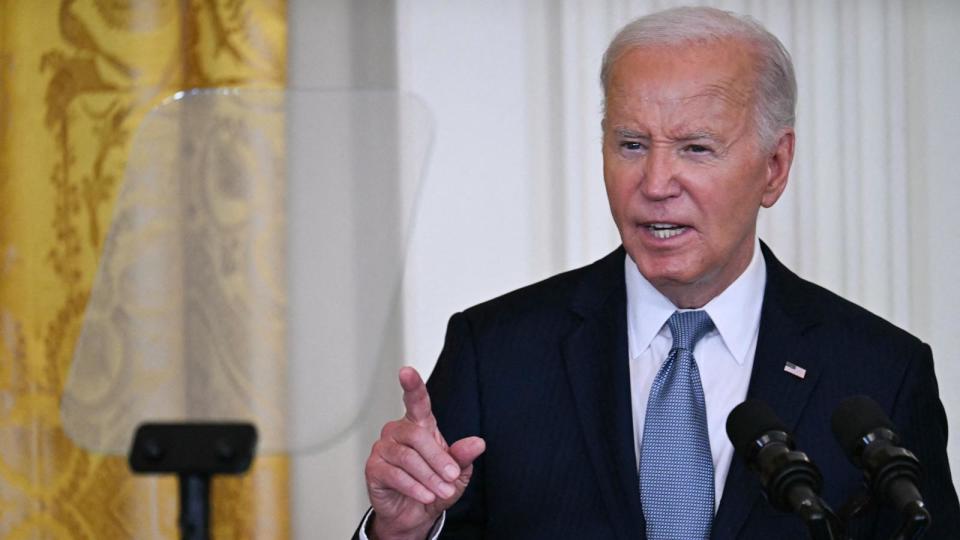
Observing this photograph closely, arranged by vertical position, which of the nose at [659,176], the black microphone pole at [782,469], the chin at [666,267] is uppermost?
the nose at [659,176]

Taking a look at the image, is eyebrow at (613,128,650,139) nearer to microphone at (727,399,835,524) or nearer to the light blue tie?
the light blue tie

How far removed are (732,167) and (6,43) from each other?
183 cm

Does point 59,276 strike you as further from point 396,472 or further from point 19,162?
point 396,472

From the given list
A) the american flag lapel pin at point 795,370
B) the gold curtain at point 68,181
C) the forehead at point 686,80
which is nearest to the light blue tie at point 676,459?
the american flag lapel pin at point 795,370

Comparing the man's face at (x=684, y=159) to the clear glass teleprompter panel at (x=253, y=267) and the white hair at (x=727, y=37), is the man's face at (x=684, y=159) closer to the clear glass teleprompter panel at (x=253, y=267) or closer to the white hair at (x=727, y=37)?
the white hair at (x=727, y=37)

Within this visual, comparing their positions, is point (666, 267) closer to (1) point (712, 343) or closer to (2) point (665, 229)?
(2) point (665, 229)

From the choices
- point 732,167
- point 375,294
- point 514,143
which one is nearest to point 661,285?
point 732,167

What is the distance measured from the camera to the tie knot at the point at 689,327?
209 cm

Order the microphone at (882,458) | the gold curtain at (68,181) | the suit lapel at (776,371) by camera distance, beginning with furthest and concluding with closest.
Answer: the gold curtain at (68,181)
the suit lapel at (776,371)
the microphone at (882,458)

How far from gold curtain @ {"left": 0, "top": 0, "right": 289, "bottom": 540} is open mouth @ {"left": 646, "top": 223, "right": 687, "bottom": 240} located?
1381 millimetres

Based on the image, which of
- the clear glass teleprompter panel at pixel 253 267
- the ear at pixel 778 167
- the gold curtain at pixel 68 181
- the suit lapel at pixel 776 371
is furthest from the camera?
the gold curtain at pixel 68 181

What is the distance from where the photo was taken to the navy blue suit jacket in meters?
1.99

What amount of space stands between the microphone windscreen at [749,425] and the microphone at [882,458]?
0.23 feet

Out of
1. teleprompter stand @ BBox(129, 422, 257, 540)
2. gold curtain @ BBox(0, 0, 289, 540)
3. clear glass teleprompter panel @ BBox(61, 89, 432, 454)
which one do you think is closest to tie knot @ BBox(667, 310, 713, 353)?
clear glass teleprompter panel @ BBox(61, 89, 432, 454)
